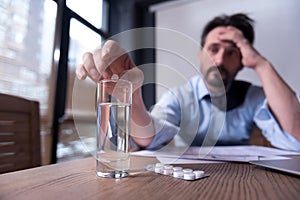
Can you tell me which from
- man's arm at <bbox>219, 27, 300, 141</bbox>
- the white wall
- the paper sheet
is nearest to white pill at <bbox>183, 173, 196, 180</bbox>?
the paper sheet

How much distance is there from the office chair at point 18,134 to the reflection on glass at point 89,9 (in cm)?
102

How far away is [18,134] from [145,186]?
582 mm

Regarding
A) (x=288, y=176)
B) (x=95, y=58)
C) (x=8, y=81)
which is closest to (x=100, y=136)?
(x=95, y=58)

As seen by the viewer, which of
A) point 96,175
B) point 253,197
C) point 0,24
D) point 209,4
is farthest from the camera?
point 209,4

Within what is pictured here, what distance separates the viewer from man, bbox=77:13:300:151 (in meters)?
0.49

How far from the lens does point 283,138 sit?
935mm

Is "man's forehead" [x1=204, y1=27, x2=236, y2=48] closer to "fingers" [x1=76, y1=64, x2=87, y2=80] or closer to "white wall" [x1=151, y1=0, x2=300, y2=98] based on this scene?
"white wall" [x1=151, y1=0, x2=300, y2=98]

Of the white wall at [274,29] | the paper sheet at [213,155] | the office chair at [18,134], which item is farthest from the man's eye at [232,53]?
the office chair at [18,134]

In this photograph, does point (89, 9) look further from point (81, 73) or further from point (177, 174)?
point (177, 174)

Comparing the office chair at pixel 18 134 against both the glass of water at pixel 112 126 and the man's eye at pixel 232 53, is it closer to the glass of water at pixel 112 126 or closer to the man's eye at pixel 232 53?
the glass of water at pixel 112 126

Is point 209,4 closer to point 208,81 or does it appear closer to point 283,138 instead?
point 208,81

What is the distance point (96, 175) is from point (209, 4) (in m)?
1.65

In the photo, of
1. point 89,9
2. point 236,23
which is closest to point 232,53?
point 236,23

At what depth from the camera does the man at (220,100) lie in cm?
49
